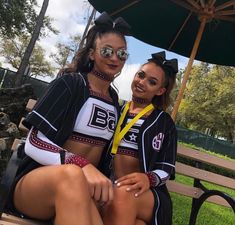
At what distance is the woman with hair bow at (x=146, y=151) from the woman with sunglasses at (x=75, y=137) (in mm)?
169

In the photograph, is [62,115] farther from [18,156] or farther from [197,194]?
[197,194]

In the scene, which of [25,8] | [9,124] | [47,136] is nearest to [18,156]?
[47,136]

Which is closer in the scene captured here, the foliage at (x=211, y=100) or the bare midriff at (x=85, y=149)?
the bare midriff at (x=85, y=149)

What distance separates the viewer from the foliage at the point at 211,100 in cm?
3769

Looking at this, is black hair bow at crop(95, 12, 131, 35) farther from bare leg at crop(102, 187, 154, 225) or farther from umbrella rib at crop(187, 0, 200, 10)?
umbrella rib at crop(187, 0, 200, 10)

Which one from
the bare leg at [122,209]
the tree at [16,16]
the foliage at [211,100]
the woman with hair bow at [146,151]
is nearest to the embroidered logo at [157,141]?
the woman with hair bow at [146,151]

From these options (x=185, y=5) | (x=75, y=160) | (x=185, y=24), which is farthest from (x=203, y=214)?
(x=75, y=160)

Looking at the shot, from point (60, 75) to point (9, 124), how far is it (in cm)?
279

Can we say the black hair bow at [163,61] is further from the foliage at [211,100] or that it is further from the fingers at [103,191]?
the foliage at [211,100]

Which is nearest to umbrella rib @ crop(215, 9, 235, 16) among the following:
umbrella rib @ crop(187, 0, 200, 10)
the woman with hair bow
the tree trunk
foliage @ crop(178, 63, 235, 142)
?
umbrella rib @ crop(187, 0, 200, 10)

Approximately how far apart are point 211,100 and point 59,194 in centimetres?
3877

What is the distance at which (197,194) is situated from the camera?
140 inches

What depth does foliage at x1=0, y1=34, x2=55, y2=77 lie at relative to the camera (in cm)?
5553

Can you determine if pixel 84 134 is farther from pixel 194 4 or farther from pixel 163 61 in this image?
pixel 194 4
